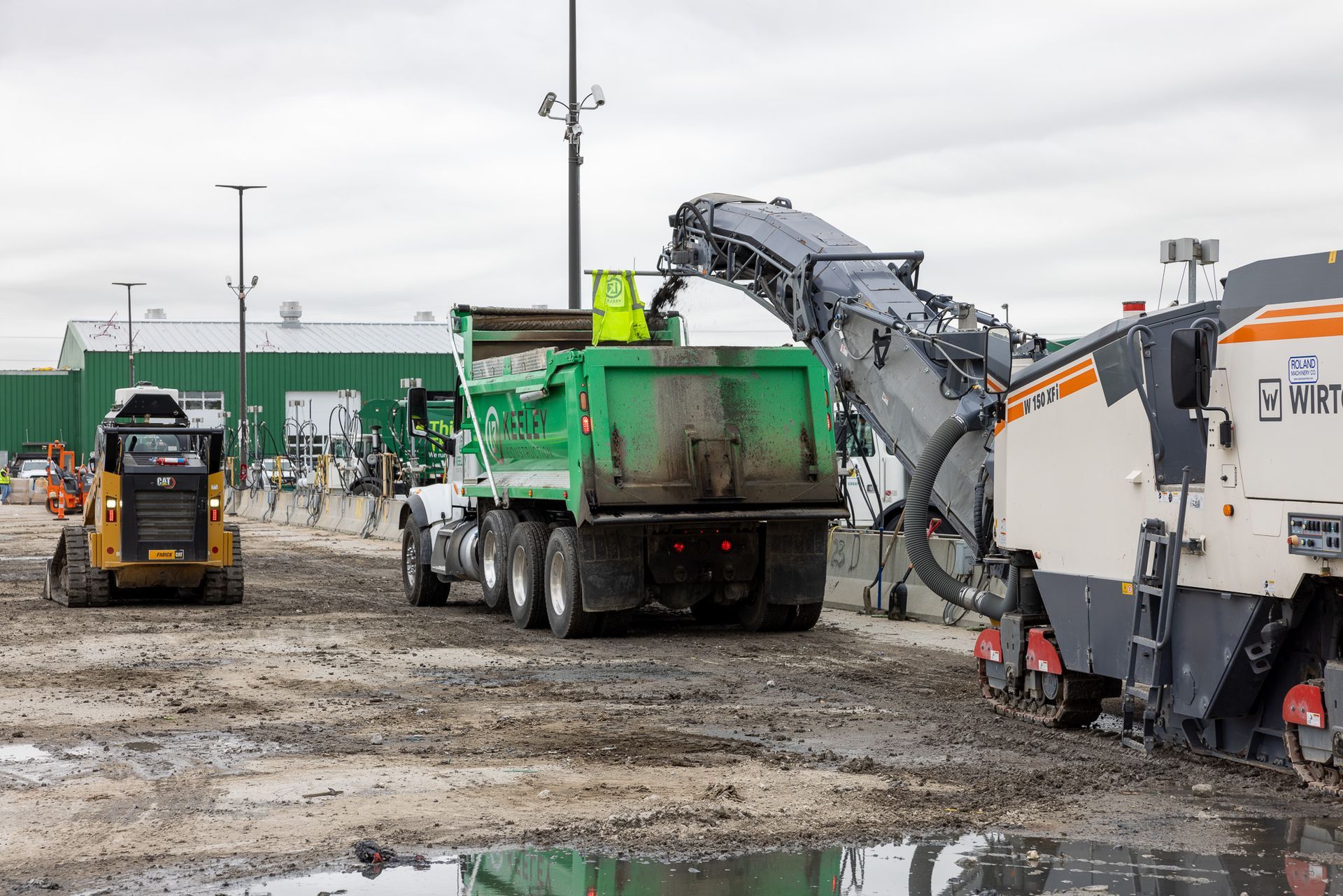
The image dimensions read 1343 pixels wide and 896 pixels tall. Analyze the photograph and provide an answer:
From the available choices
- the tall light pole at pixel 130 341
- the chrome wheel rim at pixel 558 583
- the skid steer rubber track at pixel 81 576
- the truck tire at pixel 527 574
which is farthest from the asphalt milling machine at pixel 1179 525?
the tall light pole at pixel 130 341

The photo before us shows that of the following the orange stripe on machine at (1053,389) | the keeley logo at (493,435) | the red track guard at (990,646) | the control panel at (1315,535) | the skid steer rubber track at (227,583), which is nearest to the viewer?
the control panel at (1315,535)

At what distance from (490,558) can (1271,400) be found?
1050 cm

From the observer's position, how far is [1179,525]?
333 inches

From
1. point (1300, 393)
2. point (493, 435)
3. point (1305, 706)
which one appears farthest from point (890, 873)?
point (493, 435)

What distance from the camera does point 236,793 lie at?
804cm

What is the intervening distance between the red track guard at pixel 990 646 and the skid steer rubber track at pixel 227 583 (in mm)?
10801

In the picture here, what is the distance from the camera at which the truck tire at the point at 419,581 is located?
18.7 m

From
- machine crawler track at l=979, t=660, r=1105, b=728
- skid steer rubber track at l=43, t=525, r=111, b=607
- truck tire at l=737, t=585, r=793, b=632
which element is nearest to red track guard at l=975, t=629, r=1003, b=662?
machine crawler track at l=979, t=660, r=1105, b=728

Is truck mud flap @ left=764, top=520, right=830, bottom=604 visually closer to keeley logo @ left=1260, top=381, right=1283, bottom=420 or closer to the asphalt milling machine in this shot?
the asphalt milling machine

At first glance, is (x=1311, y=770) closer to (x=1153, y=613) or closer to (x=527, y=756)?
(x=1153, y=613)

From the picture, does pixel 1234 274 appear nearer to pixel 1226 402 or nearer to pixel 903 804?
pixel 1226 402

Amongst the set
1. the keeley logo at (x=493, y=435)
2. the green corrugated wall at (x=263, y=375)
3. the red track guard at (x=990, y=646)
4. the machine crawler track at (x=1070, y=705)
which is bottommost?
the machine crawler track at (x=1070, y=705)

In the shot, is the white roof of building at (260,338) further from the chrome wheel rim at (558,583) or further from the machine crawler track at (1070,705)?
the machine crawler track at (1070,705)

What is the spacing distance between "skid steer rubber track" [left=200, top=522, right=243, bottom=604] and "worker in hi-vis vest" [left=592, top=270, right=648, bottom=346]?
6.01 m
